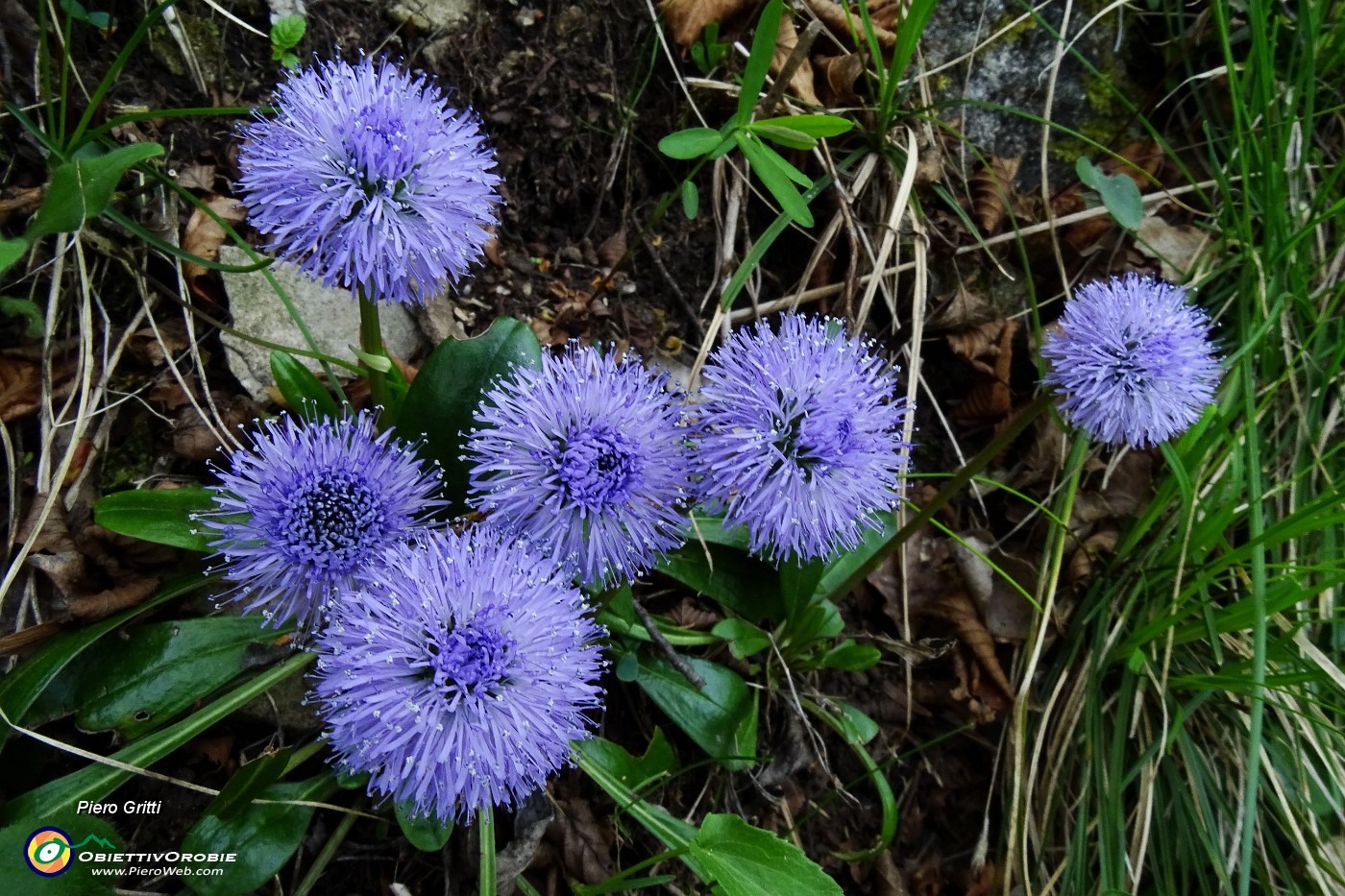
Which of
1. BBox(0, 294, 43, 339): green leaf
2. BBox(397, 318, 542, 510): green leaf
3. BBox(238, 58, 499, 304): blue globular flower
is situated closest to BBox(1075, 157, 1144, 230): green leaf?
BBox(397, 318, 542, 510): green leaf

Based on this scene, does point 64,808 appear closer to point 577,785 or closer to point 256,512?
point 256,512

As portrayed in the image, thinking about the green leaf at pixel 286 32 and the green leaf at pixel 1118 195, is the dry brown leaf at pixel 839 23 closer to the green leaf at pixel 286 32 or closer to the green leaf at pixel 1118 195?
the green leaf at pixel 1118 195

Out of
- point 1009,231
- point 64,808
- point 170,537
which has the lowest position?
point 64,808

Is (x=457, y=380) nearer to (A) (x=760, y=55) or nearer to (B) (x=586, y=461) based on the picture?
(B) (x=586, y=461)

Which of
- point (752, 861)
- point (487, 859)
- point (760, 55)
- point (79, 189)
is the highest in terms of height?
point (760, 55)

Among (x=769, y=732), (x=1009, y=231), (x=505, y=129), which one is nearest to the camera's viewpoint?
(x=769, y=732)

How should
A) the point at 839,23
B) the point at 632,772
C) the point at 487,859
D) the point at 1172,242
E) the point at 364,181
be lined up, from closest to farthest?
1. the point at 364,181
2. the point at 487,859
3. the point at 632,772
4. the point at 839,23
5. the point at 1172,242

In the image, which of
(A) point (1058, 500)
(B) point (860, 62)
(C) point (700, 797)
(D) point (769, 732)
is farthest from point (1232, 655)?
(B) point (860, 62)

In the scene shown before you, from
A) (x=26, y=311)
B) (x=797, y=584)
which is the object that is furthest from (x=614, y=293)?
(x=26, y=311)
